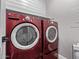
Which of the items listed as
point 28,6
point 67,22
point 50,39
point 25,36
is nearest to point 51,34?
point 50,39

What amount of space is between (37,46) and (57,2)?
6.90ft

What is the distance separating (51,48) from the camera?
7.70ft

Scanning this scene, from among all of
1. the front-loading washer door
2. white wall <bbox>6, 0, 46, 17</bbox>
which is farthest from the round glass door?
white wall <bbox>6, 0, 46, 17</bbox>

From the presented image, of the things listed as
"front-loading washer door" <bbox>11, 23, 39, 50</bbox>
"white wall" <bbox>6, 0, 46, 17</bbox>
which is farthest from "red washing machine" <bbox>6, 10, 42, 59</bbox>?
"white wall" <bbox>6, 0, 46, 17</bbox>

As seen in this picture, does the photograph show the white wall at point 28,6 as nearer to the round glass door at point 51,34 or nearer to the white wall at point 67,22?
the white wall at point 67,22

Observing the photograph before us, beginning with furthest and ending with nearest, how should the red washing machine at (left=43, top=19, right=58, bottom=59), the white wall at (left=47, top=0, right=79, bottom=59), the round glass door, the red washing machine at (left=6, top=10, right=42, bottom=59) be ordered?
the white wall at (left=47, top=0, right=79, bottom=59) < the round glass door < the red washing machine at (left=43, top=19, right=58, bottom=59) < the red washing machine at (left=6, top=10, right=42, bottom=59)

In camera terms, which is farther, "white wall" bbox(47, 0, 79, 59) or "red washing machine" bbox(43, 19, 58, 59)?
"white wall" bbox(47, 0, 79, 59)

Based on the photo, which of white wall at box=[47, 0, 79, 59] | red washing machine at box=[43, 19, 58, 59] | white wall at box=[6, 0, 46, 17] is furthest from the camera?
white wall at box=[47, 0, 79, 59]

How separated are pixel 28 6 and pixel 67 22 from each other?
48.8 inches

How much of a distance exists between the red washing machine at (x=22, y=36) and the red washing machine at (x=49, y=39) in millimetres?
168

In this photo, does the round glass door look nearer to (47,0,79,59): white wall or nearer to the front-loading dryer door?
the front-loading dryer door

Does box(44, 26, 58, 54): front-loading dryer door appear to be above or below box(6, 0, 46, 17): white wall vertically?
below

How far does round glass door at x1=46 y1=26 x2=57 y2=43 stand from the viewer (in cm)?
220

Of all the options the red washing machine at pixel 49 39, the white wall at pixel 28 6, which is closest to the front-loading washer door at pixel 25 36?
the red washing machine at pixel 49 39
